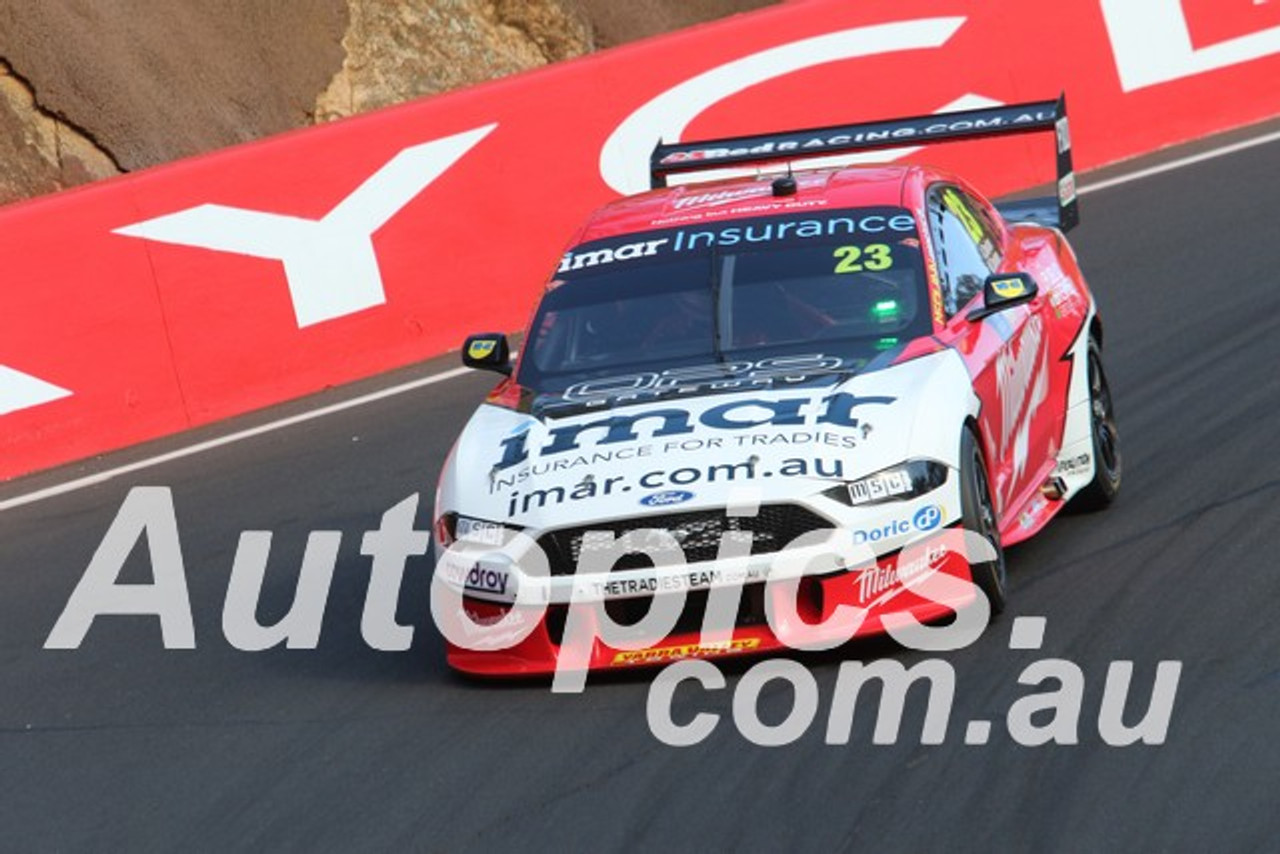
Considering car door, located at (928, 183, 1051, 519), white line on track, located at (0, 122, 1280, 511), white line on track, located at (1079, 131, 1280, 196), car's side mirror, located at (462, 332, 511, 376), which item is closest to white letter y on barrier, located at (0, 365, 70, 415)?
white line on track, located at (0, 122, 1280, 511)

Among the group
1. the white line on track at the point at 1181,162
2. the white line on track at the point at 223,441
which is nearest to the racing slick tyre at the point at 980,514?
the white line on track at the point at 223,441

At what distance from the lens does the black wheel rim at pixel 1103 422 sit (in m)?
10.0

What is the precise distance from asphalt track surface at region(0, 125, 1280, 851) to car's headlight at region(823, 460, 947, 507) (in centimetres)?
51

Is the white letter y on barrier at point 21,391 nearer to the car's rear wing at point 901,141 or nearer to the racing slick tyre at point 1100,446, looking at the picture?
the car's rear wing at point 901,141

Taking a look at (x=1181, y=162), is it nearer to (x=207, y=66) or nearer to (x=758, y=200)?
(x=207, y=66)

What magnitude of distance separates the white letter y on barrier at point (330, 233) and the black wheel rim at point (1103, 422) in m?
5.31

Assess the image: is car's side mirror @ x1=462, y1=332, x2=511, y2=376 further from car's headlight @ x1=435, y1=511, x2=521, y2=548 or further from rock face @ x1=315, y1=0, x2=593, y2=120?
rock face @ x1=315, y1=0, x2=593, y2=120

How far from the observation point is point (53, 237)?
44.0 ft

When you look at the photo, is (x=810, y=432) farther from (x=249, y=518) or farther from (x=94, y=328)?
(x=94, y=328)

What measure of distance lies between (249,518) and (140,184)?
2.80m

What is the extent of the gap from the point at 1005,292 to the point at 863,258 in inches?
23.0

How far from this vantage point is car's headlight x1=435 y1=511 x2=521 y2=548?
811 centimetres

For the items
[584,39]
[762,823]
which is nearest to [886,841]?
[762,823]

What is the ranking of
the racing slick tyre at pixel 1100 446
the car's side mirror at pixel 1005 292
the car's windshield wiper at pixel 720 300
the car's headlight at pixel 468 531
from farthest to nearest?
the racing slick tyre at pixel 1100 446, the car's windshield wiper at pixel 720 300, the car's side mirror at pixel 1005 292, the car's headlight at pixel 468 531
